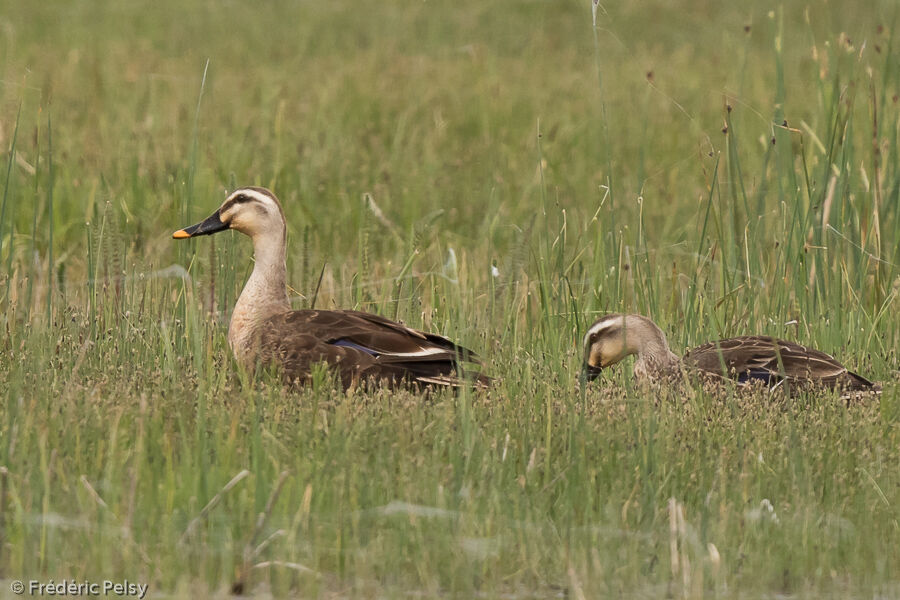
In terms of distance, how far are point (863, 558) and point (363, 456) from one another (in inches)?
71.8

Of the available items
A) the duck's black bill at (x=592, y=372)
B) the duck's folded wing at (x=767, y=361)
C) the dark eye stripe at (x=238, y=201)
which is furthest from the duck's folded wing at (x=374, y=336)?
the duck's folded wing at (x=767, y=361)

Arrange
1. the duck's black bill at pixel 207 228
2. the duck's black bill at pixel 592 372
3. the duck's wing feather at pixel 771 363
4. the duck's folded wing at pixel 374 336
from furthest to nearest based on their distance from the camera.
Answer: the duck's black bill at pixel 207 228, the duck's black bill at pixel 592 372, the duck's folded wing at pixel 374 336, the duck's wing feather at pixel 771 363

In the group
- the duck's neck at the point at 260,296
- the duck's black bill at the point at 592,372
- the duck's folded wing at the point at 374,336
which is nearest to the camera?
the duck's folded wing at the point at 374,336

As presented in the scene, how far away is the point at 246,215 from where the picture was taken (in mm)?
7957

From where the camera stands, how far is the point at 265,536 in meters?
4.89

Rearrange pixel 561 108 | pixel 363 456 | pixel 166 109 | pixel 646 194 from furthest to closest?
pixel 561 108
pixel 166 109
pixel 646 194
pixel 363 456

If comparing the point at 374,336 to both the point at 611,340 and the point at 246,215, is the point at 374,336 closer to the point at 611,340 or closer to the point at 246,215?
the point at 611,340

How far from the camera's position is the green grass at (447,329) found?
485 centimetres

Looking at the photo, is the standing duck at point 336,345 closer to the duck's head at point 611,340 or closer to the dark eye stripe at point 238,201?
the dark eye stripe at point 238,201

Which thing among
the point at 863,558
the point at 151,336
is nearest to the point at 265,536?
the point at 863,558

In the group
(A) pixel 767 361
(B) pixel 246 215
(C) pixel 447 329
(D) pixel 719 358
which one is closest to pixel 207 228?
(B) pixel 246 215

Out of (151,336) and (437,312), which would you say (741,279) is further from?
(151,336)

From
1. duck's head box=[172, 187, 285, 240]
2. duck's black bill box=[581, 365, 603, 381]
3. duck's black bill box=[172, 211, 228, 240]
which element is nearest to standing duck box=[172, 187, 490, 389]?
duck's black bill box=[172, 211, 228, 240]

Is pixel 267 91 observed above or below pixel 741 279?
above
